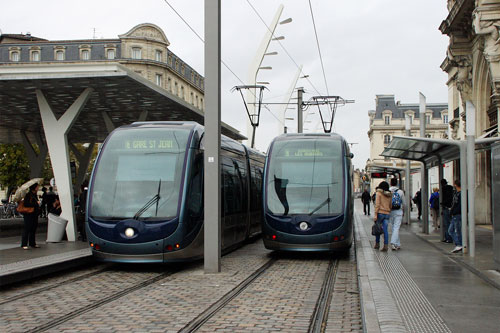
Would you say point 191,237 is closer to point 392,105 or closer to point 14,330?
point 14,330

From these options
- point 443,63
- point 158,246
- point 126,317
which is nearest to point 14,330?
point 126,317

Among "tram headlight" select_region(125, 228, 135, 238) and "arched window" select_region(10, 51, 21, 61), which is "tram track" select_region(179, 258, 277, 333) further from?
"arched window" select_region(10, 51, 21, 61)

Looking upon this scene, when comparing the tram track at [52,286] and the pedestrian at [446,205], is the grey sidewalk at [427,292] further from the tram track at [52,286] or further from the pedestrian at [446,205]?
the tram track at [52,286]

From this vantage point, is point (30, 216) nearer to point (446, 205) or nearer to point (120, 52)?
point (446, 205)

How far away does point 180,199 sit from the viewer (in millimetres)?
11852

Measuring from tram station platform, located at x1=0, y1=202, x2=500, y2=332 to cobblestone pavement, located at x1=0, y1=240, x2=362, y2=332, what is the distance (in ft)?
0.42

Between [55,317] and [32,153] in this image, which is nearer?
[55,317]

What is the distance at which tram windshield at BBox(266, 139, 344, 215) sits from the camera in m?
14.0

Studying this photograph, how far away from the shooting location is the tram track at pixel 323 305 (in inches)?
282

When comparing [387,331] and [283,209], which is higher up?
[283,209]

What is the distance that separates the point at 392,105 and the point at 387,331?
105717 mm

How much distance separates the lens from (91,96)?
65.3 ft

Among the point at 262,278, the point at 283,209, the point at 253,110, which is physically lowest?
the point at 262,278

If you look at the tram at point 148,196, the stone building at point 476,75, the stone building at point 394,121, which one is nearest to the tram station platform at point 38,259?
the tram at point 148,196
